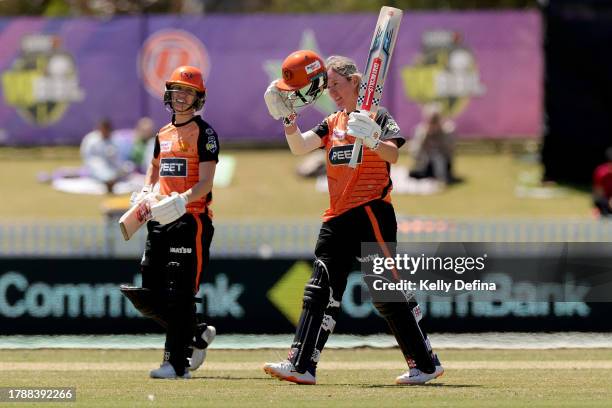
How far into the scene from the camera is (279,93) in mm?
Result: 8406

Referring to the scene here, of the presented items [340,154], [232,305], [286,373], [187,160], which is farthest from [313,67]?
[232,305]

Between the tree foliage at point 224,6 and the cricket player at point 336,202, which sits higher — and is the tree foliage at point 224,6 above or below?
below

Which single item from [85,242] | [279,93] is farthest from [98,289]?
[279,93]

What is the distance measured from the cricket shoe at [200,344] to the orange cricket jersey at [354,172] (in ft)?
4.87

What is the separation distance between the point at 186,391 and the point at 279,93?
1.92 metres

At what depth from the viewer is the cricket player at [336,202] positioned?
27.6 feet

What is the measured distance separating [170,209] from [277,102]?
99 centimetres

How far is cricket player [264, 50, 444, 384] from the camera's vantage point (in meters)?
8.41

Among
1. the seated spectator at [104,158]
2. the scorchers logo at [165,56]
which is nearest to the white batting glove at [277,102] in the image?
the seated spectator at [104,158]

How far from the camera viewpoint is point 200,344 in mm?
9445

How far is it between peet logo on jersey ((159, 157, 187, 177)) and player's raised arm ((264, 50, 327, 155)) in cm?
89

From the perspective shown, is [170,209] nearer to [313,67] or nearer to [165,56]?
[313,67]

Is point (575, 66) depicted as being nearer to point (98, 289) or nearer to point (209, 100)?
point (209, 100)

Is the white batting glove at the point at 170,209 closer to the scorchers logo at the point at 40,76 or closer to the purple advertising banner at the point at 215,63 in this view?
the purple advertising banner at the point at 215,63
